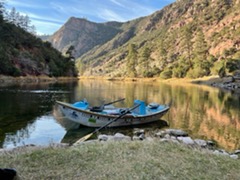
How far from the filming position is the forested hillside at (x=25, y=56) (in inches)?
2514

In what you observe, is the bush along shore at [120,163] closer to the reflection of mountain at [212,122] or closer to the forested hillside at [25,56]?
the reflection of mountain at [212,122]

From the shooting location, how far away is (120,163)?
7805mm

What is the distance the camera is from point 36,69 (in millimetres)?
74062

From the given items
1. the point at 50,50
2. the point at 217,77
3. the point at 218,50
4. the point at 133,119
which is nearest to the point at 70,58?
the point at 50,50

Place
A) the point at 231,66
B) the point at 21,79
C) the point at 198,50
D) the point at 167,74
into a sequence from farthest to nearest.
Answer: the point at 198,50, the point at 167,74, the point at 231,66, the point at 21,79

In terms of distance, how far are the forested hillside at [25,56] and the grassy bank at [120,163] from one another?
56.4 metres

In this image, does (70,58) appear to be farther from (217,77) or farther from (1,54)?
(217,77)

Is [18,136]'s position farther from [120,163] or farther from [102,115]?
[120,163]

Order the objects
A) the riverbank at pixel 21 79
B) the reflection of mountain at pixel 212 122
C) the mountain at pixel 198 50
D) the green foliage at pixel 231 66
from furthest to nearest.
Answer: the mountain at pixel 198 50, the green foliage at pixel 231 66, the riverbank at pixel 21 79, the reflection of mountain at pixel 212 122

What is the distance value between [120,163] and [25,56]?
7050 centimetres

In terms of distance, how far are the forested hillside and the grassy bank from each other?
185 ft

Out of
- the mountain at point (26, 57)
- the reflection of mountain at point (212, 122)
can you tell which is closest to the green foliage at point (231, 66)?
the reflection of mountain at point (212, 122)

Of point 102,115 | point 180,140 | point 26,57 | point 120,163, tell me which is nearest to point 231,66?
point 26,57

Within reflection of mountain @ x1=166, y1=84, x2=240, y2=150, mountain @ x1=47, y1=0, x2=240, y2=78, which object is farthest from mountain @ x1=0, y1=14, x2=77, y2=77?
reflection of mountain @ x1=166, y1=84, x2=240, y2=150
